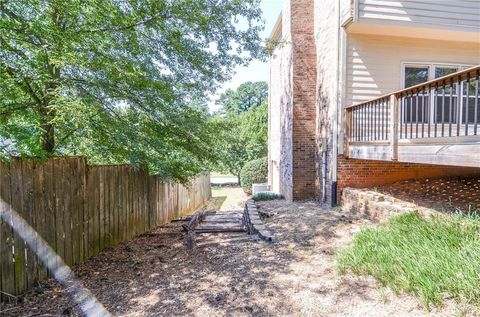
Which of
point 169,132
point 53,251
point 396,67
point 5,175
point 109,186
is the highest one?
point 396,67

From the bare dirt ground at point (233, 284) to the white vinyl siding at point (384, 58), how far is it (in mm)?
4097

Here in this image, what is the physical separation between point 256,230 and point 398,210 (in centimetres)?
264

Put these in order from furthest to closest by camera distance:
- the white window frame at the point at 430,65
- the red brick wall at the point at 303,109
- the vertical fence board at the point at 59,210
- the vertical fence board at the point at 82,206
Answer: the red brick wall at the point at 303,109 → the white window frame at the point at 430,65 → the vertical fence board at the point at 82,206 → the vertical fence board at the point at 59,210

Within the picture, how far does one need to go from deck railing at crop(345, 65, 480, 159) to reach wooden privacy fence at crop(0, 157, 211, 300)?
17.4 ft

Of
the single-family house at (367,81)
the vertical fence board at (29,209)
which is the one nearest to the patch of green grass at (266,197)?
the single-family house at (367,81)

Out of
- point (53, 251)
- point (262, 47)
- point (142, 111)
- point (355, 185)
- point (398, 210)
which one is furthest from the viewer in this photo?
point (355, 185)

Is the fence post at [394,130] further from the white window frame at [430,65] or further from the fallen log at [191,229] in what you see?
the fallen log at [191,229]

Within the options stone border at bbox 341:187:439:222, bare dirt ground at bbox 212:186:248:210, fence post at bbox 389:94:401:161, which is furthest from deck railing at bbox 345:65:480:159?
bare dirt ground at bbox 212:186:248:210

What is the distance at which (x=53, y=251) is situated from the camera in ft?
13.5

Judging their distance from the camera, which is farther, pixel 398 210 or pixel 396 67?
pixel 396 67

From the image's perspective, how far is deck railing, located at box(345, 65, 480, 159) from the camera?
4566mm

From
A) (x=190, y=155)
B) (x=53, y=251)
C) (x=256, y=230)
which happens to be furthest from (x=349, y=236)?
(x=53, y=251)

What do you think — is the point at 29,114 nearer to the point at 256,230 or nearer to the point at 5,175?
the point at 5,175

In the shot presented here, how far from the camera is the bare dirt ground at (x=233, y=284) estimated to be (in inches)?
123
